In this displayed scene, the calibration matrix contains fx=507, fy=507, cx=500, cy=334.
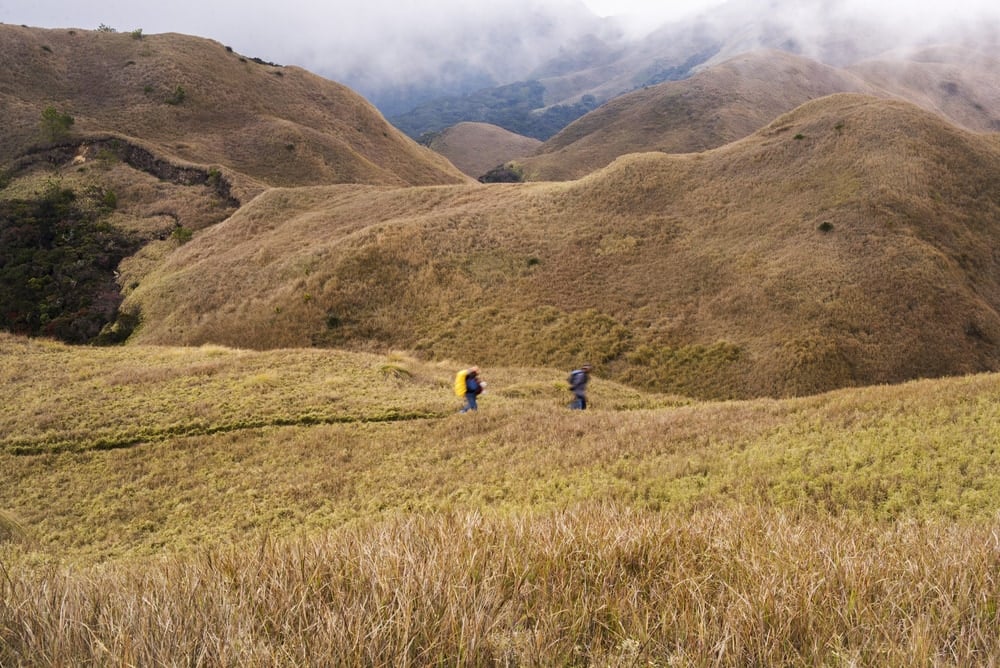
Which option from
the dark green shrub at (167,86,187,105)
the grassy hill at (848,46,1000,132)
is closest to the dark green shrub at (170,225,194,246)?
the dark green shrub at (167,86,187,105)

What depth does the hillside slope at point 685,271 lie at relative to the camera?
28.3 metres

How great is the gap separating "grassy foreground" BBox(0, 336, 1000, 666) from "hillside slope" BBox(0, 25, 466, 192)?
214 ft

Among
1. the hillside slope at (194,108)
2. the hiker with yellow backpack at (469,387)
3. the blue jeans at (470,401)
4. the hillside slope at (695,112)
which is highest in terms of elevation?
the hillside slope at (695,112)

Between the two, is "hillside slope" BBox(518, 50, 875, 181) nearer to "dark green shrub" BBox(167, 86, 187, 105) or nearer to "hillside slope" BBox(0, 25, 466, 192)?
"hillside slope" BBox(0, 25, 466, 192)

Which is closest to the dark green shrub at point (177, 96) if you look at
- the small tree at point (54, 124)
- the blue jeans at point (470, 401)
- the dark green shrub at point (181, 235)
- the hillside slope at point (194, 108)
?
the hillside slope at point (194, 108)

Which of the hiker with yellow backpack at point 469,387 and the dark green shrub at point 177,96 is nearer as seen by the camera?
the hiker with yellow backpack at point 469,387

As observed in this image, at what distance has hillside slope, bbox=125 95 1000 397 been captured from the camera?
2828cm

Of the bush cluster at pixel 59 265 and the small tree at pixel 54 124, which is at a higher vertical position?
the small tree at pixel 54 124

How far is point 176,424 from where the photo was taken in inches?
651

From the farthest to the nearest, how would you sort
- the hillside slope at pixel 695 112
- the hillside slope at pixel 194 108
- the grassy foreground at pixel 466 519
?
the hillside slope at pixel 695 112, the hillside slope at pixel 194 108, the grassy foreground at pixel 466 519

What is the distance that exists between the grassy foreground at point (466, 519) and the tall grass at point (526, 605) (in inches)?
0.7

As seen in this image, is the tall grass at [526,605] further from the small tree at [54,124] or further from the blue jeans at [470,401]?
the small tree at [54,124]

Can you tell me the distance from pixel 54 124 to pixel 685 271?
91736mm

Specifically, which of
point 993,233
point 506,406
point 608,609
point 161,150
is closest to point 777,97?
point 993,233
